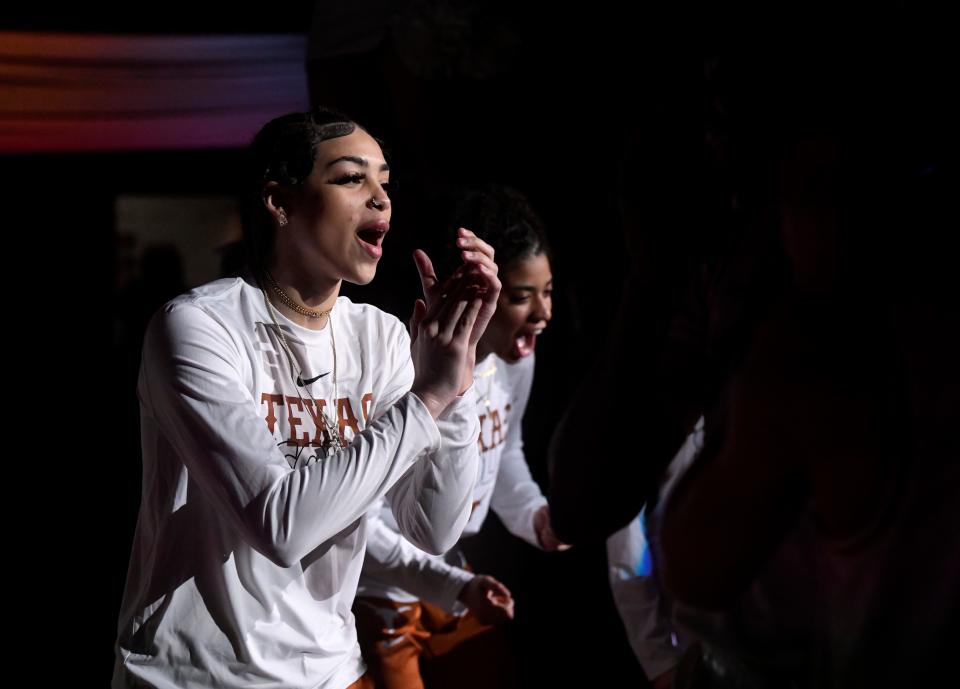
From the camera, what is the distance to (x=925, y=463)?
0.82 m

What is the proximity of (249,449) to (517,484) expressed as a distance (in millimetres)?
1341

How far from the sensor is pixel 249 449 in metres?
1.44

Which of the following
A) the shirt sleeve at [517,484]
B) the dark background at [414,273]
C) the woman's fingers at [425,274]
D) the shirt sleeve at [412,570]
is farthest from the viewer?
the dark background at [414,273]

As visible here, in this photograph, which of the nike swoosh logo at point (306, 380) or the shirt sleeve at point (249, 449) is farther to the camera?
the nike swoosh logo at point (306, 380)

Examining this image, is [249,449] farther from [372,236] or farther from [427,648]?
[427,648]

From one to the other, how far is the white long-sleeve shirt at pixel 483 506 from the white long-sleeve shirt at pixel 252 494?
1.18 ft

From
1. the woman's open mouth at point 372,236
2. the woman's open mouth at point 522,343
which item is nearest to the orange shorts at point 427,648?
the woman's open mouth at point 522,343

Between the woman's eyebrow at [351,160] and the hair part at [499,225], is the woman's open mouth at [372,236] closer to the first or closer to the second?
the woman's eyebrow at [351,160]

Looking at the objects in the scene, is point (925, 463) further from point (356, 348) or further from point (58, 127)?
point (58, 127)

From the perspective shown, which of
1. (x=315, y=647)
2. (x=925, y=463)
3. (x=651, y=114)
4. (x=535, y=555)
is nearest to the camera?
(x=925, y=463)

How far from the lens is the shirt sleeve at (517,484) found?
2621 millimetres

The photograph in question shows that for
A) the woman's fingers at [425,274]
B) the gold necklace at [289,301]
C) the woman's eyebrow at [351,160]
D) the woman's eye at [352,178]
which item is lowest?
the gold necklace at [289,301]

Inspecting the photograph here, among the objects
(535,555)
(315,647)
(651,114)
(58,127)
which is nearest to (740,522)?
(651,114)

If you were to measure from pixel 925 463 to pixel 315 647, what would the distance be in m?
1.15
